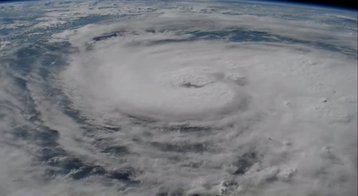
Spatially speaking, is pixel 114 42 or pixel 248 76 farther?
pixel 114 42

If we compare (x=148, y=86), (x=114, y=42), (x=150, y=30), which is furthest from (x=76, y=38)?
(x=148, y=86)

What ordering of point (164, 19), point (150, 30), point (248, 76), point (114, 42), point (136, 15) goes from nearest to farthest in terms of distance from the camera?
1. point (248, 76)
2. point (114, 42)
3. point (150, 30)
4. point (164, 19)
5. point (136, 15)

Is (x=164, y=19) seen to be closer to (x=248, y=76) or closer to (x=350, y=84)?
(x=248, y=76)

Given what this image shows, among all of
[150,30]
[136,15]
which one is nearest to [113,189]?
[150,30]

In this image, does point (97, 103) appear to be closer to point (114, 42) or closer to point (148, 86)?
point (148, 86)

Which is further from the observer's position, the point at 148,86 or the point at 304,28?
the point at 304,28

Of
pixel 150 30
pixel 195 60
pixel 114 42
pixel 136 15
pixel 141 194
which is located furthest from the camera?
pixel 136 15
